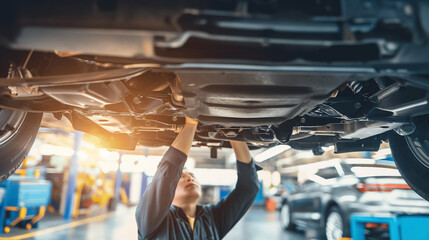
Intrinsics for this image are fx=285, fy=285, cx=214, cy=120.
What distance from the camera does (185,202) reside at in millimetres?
2053

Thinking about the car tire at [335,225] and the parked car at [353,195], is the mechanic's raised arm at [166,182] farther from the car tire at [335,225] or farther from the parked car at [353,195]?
the car tire at [335,225]

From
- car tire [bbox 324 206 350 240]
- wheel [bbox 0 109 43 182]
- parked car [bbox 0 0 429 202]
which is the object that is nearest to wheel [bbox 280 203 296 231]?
car tire [bbox 324 206 350 240]

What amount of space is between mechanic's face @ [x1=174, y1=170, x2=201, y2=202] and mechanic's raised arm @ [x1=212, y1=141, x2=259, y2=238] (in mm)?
230

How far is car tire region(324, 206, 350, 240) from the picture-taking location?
3.67 meters

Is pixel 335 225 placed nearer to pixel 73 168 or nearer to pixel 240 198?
pixel 240 198

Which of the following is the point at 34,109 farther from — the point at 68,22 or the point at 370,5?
the point at 370,5

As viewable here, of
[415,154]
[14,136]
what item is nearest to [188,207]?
[14,136]

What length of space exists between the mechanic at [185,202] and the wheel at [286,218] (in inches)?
186

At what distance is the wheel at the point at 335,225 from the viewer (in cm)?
370

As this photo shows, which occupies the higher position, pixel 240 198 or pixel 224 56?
pixel 224 56

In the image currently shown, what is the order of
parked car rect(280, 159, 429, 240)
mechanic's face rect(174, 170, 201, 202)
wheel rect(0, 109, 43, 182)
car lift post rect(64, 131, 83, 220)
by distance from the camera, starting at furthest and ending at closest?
car lift post rect(64, 131, 83, 220)
parked car rect(280, 159, 429, 240)
mechanic's face rect(174, 170, 201, 202)
wheel rect(0, 109, 43, 182)

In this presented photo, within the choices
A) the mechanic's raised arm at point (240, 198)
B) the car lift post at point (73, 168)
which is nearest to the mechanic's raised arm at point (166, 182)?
the mechanic's raised arm at point (240, 198)

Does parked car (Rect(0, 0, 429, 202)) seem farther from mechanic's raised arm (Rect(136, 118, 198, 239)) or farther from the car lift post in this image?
the car lift post

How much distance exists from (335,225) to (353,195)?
0.62 m
